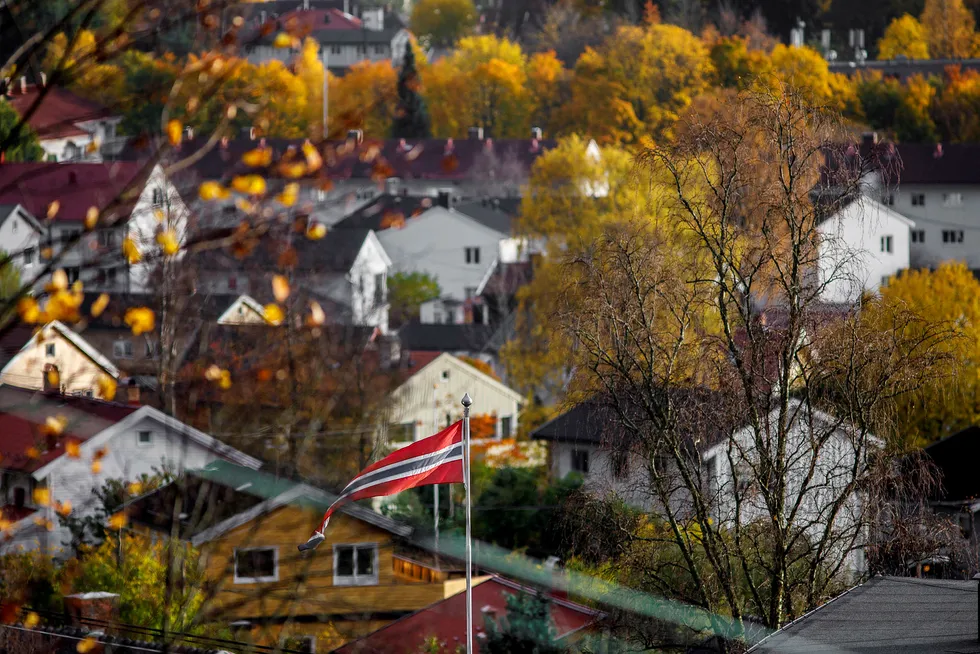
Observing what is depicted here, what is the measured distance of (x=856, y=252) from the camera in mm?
16031

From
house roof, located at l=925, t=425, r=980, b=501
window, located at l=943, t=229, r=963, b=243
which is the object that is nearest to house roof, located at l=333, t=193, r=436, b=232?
window, located at l=943, t=229, r=963, b=243

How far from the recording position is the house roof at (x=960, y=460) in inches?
969

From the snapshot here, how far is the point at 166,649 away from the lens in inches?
233

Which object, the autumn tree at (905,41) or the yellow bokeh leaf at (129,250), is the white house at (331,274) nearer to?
the yellow bokeh leaf at (129,250)

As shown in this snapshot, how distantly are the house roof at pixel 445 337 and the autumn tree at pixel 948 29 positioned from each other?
151 ft

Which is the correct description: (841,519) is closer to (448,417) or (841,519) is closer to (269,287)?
(448,417)

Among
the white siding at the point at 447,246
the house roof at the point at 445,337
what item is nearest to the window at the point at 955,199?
the white siding at the point at 447,246

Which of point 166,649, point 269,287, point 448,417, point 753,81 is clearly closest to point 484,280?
point 269,287

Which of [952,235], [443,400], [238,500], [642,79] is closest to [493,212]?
[642,79]

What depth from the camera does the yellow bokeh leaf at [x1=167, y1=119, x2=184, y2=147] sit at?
4.89 m

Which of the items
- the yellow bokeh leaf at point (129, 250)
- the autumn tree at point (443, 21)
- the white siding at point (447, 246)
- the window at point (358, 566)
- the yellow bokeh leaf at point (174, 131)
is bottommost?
the window at point (358, 566)

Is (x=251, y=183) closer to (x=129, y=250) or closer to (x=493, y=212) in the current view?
(x=129, y=250)

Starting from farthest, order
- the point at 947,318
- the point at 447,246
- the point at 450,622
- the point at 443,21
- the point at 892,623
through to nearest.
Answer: the point at 443,21 → the point at 447,246 → the point at 947,318 → the point at 450,622 → the point at 892,623

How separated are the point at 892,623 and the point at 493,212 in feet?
159
